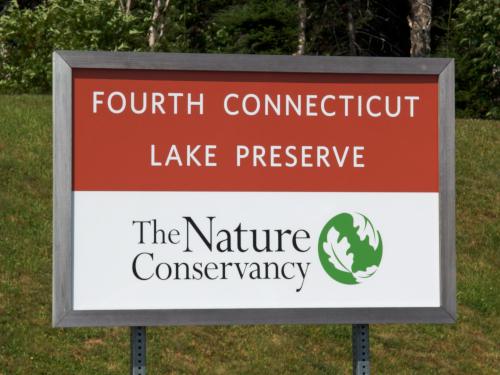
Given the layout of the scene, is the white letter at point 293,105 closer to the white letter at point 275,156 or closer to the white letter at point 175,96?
the white letter at point 275,156

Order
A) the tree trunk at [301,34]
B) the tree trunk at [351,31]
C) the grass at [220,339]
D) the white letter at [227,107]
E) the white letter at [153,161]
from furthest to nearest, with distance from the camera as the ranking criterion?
the tree trunk at [351,31], the tree trunk at [301,34], the grass at [220,339], the white letter at [227,107], the white letter at [153,161]

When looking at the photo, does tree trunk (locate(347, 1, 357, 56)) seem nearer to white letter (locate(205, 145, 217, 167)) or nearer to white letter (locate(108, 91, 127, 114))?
white letter (locate(205, 145, 217, 167))

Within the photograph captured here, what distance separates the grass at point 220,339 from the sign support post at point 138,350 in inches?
204

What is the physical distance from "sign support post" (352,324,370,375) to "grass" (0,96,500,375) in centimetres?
519

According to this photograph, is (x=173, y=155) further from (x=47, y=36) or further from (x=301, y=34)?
(x=301, y=34)

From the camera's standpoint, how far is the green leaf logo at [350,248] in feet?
26.1

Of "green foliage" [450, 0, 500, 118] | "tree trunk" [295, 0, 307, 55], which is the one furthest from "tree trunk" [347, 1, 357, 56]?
"green foliage" [450, 0, 500, 118]

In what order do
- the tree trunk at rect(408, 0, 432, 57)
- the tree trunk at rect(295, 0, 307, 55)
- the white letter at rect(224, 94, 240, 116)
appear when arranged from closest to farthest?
the white letter at rect(224, 94, 240, 116) < the tree trunk at rect(295, 0, 307, 55) < the tree trunk at rect(408, 0, 432, 57)

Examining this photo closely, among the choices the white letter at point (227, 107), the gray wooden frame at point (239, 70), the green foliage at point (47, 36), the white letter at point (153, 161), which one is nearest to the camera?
the gray wooden frame at point (239, 70)

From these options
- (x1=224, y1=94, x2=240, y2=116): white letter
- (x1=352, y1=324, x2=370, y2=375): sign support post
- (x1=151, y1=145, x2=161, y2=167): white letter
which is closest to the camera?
(x1=151, y1=145, x2=161, y2=167): white letter

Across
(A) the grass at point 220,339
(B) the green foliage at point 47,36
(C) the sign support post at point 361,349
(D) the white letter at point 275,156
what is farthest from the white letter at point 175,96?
(B) the green foliage at point 47,36

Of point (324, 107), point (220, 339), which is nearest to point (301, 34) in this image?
point (220, 339)

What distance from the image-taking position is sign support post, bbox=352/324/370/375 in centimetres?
817

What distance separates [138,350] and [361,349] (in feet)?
5.26
